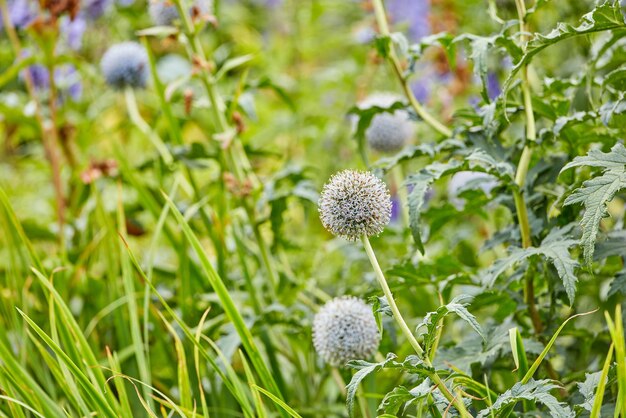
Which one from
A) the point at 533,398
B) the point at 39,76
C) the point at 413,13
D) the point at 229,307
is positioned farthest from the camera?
the point at 413,13

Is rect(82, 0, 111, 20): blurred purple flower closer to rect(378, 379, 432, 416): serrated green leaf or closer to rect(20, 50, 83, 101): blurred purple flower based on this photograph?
rect(20, 50, 83, 101): blurred purple flower

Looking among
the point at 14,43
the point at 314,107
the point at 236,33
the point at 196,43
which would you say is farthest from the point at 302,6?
the point at 196,43

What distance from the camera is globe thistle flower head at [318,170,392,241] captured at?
0.95 m

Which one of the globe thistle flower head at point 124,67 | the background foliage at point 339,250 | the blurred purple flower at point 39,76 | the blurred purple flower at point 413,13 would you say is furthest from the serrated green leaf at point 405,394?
the blurred purple flower at point 413,13

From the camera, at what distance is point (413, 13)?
132 inches

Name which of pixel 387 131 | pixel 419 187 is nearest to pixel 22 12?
pixel 387 131

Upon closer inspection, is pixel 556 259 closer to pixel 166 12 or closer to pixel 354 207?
pixel 354 207

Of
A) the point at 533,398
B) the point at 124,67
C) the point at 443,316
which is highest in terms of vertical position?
the point at 124,67

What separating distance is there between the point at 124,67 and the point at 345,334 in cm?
122

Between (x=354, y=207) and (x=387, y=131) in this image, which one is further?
(x=387, y=131)

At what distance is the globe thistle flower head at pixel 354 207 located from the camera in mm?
949

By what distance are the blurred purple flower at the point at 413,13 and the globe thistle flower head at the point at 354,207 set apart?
7.19 feet

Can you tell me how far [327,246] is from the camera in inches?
68.4

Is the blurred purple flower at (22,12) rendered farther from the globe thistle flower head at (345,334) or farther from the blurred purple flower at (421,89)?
the globe thistle flower head at (345,334)
